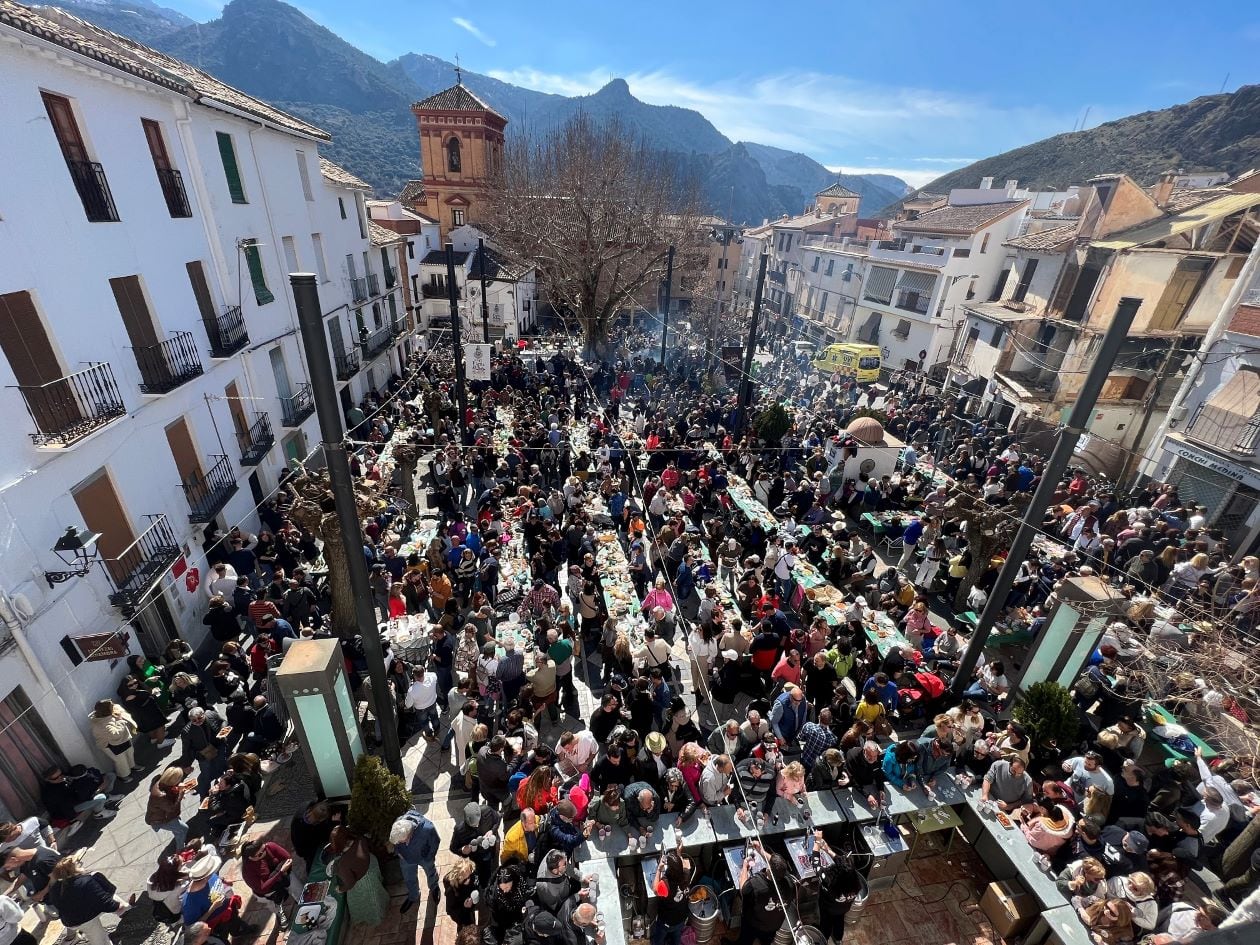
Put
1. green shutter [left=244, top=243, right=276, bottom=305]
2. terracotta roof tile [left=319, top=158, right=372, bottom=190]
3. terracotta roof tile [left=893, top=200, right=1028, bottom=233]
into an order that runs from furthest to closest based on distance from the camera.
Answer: terracotta roof tile [left=893, top=200, right=1028, bottom=233] → terracotta roof tile [left=319, top=158, right=372, bottom=190] → green shutter [left=244, top=243, right=276, bottom=305]

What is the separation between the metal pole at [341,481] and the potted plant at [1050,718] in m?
7.87

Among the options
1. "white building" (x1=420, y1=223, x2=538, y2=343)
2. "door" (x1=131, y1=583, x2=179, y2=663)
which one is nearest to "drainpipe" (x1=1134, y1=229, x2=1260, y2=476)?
"door" (x1=131, y1=583, x2=179, y2=663)

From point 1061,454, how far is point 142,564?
1289 cm

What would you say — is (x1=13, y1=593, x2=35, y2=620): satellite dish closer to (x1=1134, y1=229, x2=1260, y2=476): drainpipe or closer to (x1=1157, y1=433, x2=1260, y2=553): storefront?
(x1=1157, y1=433, x2=1260, y2=553): storefront

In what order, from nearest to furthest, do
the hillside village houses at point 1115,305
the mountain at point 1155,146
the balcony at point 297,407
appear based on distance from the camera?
1. the balcony at point 297,407
2. the hillside village houses at point 1115,305
3. the mountain at point 1155,146

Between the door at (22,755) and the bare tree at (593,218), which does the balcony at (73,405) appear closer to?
the door at (22,755)

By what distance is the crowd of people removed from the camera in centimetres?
551

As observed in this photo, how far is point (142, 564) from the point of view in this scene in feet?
29.6

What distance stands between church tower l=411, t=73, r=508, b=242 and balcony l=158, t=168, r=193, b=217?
106ft

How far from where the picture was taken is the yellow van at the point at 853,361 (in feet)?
93.6

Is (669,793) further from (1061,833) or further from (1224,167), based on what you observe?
(1224,167)

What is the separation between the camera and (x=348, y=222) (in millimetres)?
21234

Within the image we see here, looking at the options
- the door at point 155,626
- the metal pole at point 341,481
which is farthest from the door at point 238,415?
the metal pole at point 341,481

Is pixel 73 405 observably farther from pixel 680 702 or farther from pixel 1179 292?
pixel 1179 292
